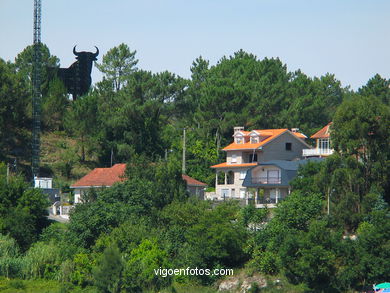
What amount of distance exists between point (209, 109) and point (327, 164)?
26244 millimetres

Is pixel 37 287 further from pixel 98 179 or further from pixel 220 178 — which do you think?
pixel 220 178

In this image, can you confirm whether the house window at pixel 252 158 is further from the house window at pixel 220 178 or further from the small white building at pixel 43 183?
the small white building at pixel 43 183

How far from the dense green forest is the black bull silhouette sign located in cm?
593

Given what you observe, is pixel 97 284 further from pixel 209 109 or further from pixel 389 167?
pixel 209 109

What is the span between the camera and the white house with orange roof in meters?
66.8

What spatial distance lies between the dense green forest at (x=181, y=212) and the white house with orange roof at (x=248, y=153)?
11.3ft

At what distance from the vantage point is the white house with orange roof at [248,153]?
219 ft

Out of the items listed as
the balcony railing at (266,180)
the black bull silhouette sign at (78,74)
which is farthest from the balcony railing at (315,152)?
the black bull silhouette sign at (78,74)

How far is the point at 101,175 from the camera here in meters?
65.3

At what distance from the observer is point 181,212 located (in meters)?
50.5

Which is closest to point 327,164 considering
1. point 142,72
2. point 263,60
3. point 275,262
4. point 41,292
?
point 275,262

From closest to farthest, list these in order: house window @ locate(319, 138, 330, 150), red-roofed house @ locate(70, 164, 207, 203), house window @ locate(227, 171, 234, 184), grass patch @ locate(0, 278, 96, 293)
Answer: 1. grass patch @ locate(0, 278, 96, 293)
2. red-roofed house @ locate(70, 164, 207, 203)
3. house window @ locate(319, 138, 330, 150)
4. house window @ locate(227, 171, 234, 184)

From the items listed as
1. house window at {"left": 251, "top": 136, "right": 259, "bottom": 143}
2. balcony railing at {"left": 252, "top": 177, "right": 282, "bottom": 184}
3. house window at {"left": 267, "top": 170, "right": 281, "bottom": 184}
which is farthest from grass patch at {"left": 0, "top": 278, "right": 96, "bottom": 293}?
house window at {"left": 251, "top": 136, "right": 259, "bottom": 143}

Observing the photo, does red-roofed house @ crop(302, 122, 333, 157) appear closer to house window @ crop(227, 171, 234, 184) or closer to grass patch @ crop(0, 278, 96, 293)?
house window @ crop(227, 171, 234, 184)
